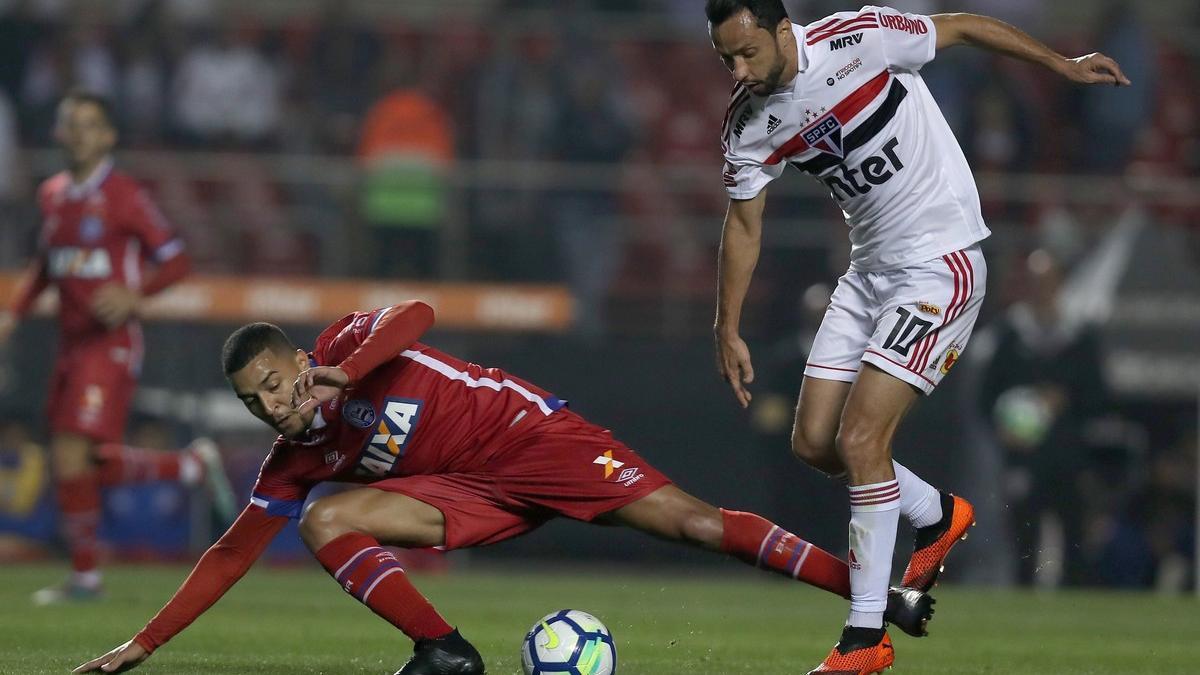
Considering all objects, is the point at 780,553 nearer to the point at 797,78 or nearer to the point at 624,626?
the point at 797,78

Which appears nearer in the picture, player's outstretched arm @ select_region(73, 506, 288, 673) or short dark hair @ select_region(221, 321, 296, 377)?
short dark hair @ select_region(221, 321, 296, 377)

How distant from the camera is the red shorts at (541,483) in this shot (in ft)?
20.9

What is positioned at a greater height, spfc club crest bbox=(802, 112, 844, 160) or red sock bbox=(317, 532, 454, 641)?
spfc club crest bbox=(802, 112, 844, 160)

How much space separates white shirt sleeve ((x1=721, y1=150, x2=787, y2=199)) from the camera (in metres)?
6.45

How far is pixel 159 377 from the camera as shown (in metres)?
13.4

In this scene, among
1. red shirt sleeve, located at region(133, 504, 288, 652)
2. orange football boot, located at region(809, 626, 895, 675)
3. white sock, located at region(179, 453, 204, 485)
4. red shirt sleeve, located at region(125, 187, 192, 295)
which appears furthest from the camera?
white sock, located at region(179, 453, 204, 485)

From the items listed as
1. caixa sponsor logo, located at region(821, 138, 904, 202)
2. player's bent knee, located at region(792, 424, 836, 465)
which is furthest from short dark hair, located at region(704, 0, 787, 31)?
player's bent knee, located at region(792, 424, 836, 465)

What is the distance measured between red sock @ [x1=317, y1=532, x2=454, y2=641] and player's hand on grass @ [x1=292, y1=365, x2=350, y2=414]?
0.63 meters

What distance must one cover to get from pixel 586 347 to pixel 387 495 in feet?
24.3

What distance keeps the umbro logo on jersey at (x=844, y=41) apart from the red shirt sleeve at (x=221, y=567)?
2.58 meters

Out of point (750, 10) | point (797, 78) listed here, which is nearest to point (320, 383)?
point (750, 10)

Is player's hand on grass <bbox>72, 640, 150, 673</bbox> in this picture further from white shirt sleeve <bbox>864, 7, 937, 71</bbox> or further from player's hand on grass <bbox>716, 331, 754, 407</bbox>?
white shirt sleeve <bbox>864, 7, 937, 71</bbox>

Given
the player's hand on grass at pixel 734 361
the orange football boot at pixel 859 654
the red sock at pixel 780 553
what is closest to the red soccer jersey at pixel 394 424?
the player's hand on grass at pixel 734 361

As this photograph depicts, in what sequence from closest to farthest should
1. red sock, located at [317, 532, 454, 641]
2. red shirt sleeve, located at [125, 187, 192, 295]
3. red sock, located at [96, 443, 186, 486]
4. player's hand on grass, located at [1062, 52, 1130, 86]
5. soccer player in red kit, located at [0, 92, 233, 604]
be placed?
red sock, located at [317, 532, 454, 641], player's hand on grass, located at [1062, 52, 1130, 86], soccer player in red kit, located at [0, 92, 233, 604], red shirt sleeve, located at [125, 187, 192, 295], red sock, located at [96, 443, 186, 486]
